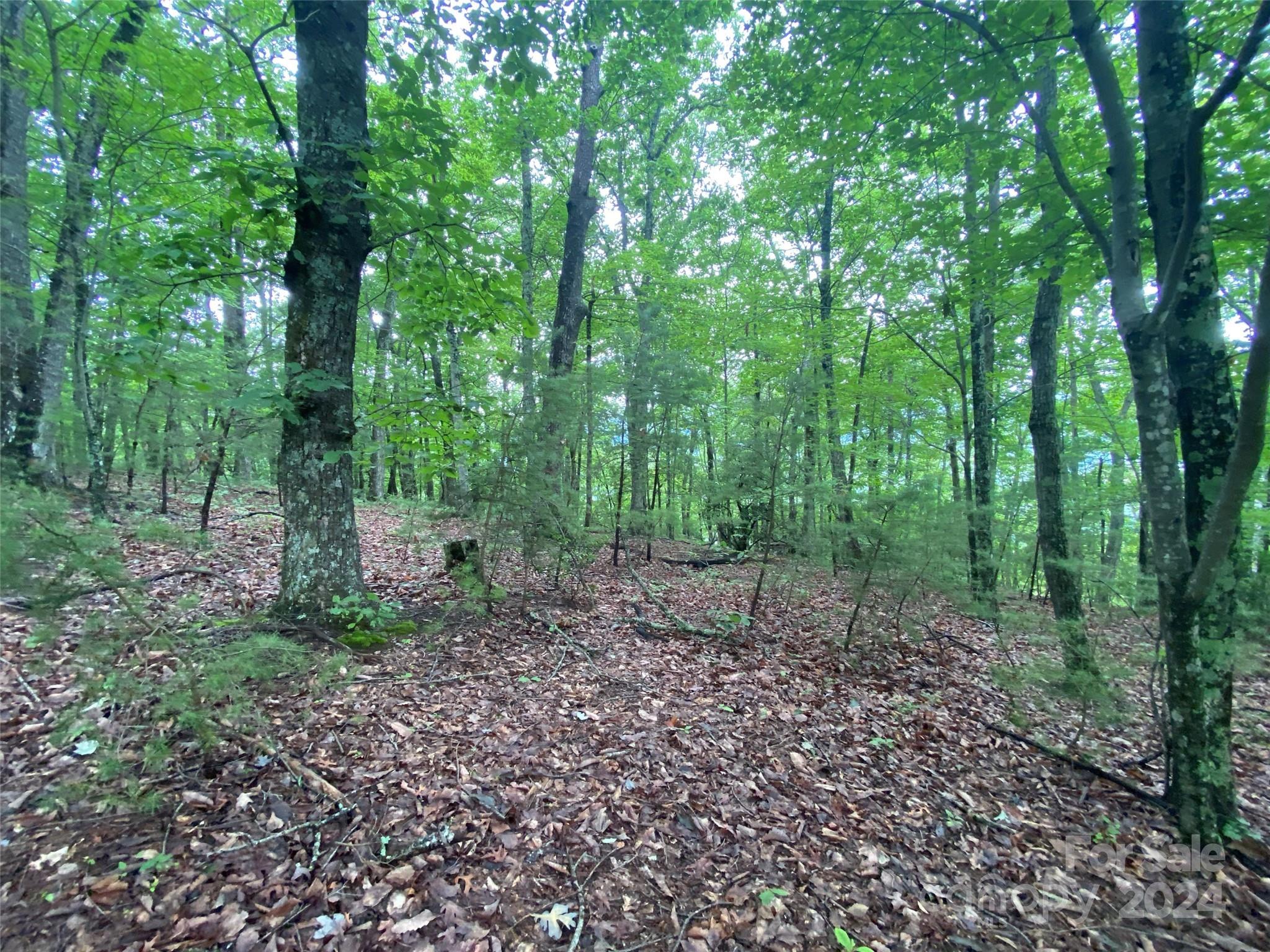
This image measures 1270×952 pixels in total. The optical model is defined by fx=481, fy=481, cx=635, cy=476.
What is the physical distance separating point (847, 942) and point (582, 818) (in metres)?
1.51

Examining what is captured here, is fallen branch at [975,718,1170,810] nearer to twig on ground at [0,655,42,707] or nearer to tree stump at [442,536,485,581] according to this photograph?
tree stump at [442,536,485,581]

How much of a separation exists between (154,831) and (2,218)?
7595mm

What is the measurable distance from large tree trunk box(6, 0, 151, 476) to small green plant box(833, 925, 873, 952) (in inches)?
310

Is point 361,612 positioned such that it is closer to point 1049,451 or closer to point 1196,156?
point 1196,156

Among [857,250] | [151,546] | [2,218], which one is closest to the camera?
[2,218]

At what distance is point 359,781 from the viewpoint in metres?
2.94

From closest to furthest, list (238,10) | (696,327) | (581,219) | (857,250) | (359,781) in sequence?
(359,781) → (238,10) → (581,219) → (857,250) → (696,327)

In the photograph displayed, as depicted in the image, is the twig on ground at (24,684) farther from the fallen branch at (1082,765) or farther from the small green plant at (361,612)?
the fallen branch at (1082,765)

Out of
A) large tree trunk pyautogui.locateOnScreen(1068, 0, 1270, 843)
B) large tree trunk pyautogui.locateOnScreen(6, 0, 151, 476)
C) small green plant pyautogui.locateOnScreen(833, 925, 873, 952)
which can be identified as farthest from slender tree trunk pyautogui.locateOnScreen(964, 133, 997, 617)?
large tree trunk pyautogui.locateOnScreen(6, 0, 151, 476)

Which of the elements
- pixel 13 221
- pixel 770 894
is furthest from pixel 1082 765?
pixel 13 221

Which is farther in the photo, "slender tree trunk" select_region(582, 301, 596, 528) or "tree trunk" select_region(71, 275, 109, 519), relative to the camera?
"slender tree trunk" select_region(582, 301, 596, 528)

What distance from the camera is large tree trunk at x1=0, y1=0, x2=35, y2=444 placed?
5234 millimetres

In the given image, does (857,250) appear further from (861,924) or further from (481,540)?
(861,924)

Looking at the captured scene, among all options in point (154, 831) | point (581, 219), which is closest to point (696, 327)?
point (581, 219)
